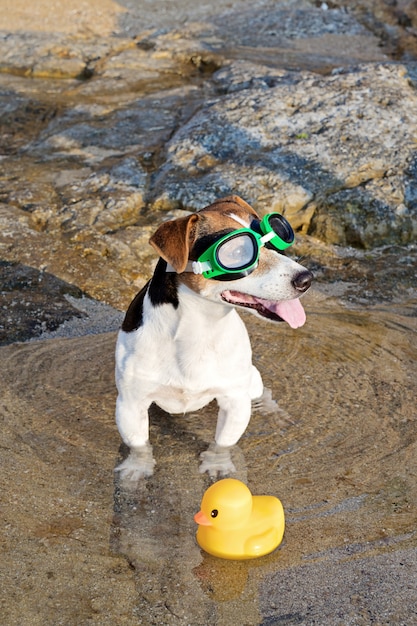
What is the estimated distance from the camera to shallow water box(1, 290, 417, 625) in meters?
3.62

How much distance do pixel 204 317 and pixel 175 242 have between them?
0.50 metres

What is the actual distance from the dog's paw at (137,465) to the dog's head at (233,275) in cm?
129

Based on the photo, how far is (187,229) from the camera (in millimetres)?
3832

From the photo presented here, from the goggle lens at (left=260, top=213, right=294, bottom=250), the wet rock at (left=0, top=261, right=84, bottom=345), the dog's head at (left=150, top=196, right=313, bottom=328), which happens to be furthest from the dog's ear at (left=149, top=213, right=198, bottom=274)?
the wet rock at (left=0, top=261, right=84, bottom=345)

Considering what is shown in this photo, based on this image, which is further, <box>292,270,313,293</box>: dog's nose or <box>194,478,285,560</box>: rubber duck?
<box>292,270,313,293</box>: dog's nose

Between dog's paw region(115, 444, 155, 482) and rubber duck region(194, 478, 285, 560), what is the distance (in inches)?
31.6

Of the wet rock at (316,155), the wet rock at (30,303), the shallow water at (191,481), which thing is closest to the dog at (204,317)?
the shallow water at (191,481)

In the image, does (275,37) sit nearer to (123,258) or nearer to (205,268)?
(123,258)

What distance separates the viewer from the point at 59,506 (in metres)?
4.27

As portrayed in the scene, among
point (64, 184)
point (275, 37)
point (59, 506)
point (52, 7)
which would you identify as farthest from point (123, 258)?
point (52, 7)

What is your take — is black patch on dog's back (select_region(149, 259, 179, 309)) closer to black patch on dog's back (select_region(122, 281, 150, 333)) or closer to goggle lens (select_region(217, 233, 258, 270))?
black patch on dog's back (select_region(122, 281, 150, 333))

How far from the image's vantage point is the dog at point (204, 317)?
3.82m

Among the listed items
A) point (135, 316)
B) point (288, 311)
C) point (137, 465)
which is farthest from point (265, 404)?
point (288, 311)

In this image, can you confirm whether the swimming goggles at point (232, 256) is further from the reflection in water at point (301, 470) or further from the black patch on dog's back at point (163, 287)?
the reflection in water at point (301, 470)
